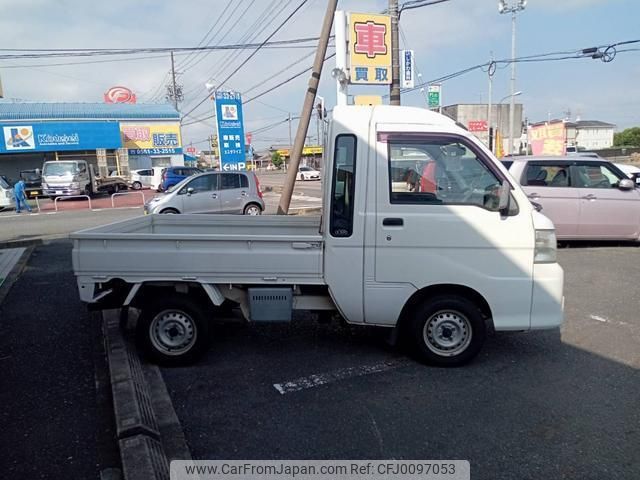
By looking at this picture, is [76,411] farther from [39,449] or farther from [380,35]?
[380,35]

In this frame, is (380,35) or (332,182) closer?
(332,182)

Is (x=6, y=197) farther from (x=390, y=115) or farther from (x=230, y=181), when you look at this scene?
(x=390, y=115)

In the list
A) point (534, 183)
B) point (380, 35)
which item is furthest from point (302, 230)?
point (380, 35)

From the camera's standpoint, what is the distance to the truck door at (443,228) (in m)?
3.77

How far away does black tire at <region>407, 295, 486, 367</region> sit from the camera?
3928mm

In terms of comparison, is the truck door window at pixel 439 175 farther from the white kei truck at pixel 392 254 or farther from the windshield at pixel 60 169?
the windshield at pixel 60 169

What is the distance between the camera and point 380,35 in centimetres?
1319

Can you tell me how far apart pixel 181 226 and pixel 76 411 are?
246 cm

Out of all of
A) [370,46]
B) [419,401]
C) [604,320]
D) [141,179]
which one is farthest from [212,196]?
[141,179]

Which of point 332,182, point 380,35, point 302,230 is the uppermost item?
point 380,35

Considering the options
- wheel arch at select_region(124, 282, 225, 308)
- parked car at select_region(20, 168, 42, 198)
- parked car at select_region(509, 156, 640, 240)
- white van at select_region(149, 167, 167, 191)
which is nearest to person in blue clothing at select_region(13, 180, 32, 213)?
parked car at select_region(20, 168, 42, 198)

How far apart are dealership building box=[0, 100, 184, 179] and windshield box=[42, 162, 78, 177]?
963 centimetres

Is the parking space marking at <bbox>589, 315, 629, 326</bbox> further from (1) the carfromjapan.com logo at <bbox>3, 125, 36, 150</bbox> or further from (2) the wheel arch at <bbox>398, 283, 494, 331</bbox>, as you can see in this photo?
(1) the carfromjapan.com logo at <bbox>3, 125, 36, 150</bbox>

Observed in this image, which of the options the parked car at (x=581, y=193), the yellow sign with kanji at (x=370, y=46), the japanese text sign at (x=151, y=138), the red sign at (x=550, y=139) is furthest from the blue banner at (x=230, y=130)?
the japanese text sign at (x=151, y=138)
